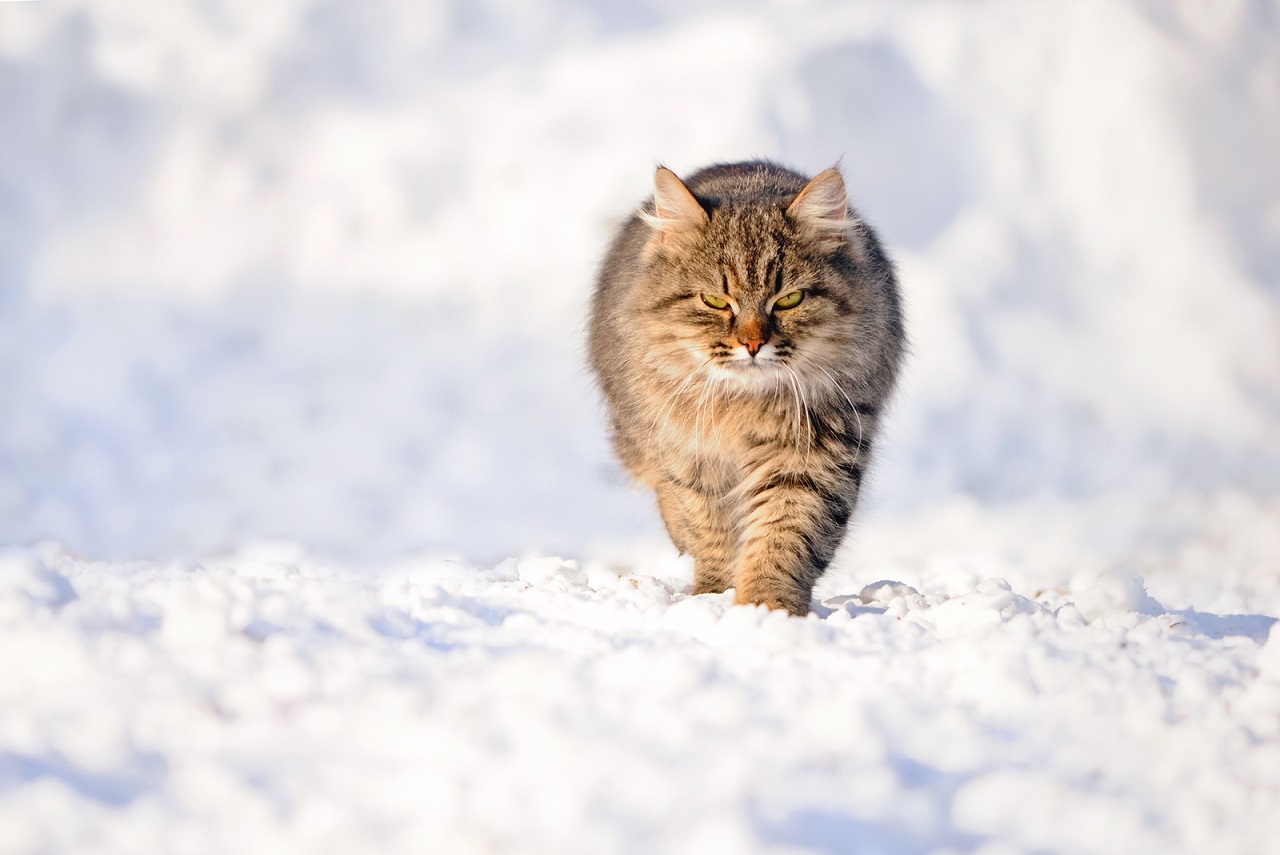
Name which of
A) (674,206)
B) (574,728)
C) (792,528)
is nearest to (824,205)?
(674,206)

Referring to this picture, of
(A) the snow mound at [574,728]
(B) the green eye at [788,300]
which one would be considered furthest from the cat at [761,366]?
(A) the snow mound at [574,728]

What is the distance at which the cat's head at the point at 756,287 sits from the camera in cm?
314

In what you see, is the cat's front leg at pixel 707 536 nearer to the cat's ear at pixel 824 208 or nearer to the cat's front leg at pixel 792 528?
the cat's front leg at pixel 792 528

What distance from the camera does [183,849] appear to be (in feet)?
5.27

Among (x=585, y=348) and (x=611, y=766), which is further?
(x=585, y=348)

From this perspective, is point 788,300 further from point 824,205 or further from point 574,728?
point 574,728

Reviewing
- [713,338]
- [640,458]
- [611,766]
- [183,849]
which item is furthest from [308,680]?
[640,458]

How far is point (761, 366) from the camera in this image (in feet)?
10.2

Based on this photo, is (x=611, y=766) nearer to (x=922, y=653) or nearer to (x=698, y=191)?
(x=922, y=653)

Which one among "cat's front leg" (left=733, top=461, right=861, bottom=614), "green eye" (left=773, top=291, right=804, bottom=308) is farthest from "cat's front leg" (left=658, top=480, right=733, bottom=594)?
"green eye" (left=773, top=291, right=804, bottom=308)

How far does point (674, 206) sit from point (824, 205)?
18.2 inches

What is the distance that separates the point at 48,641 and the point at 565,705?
0.99 meters

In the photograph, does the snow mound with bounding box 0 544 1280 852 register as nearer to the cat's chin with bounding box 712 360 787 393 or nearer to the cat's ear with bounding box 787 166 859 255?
the cat's chin with bounding box 712 360 787 393

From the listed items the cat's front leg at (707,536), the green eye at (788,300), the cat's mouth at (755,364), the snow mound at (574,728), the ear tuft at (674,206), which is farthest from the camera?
the cat's front leg at (707,536)
